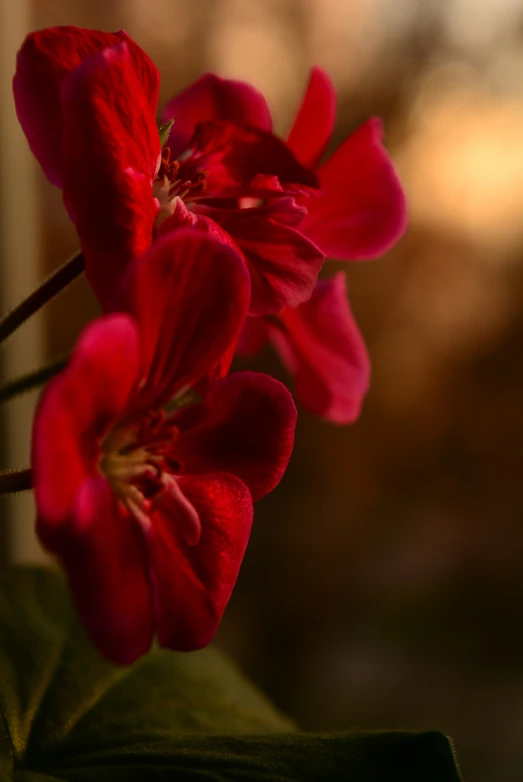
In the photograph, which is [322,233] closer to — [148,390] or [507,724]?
[148,390]

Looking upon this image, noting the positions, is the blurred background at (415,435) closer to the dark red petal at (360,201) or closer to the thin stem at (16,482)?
the dark red petal at (360,201)

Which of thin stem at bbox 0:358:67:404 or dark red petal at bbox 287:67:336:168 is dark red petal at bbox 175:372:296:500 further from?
dark red petal at bbox 287:67:336:168

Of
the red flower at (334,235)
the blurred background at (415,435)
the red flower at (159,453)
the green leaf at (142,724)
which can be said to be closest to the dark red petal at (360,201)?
the red flower at (334,235)

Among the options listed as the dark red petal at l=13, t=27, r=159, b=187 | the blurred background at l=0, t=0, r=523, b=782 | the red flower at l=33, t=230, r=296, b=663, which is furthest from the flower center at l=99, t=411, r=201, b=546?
the blurred background at l=0, t=0, r=523, b=782

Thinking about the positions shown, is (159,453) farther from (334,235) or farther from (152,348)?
(334,235)

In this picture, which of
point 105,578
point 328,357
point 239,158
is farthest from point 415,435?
point 105,578

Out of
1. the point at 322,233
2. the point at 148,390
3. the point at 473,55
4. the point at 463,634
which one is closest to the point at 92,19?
the point at 473,55
